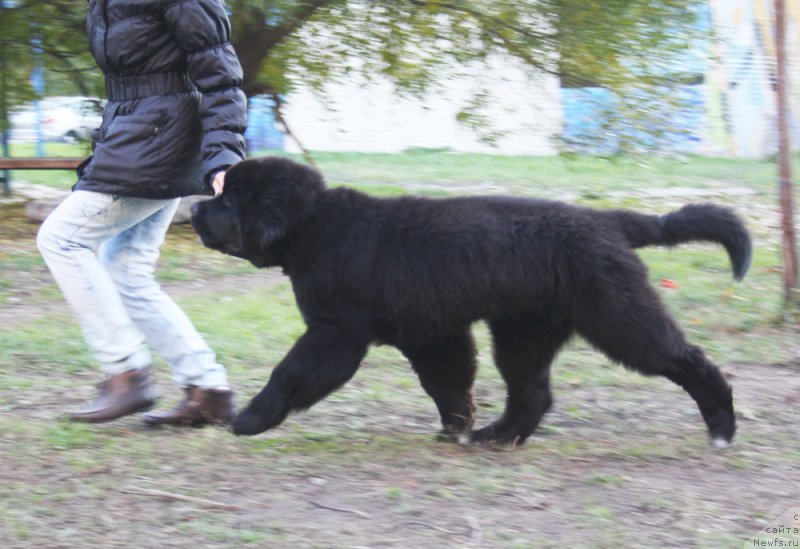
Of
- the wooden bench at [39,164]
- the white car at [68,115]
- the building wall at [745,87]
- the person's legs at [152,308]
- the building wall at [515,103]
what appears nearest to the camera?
the person's legs at [152,308]

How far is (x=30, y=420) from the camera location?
455cm

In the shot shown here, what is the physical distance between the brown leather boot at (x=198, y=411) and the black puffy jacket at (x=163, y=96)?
3.03 ft

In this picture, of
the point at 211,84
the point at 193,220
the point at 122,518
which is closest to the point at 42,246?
the point at 193,220

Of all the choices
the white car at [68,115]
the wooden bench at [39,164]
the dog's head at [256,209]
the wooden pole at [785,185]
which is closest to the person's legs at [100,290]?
the dog's head at [256,209]

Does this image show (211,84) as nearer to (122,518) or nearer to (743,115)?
(122,518)

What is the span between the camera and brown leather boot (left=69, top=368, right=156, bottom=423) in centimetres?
438

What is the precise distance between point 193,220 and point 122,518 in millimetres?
1399

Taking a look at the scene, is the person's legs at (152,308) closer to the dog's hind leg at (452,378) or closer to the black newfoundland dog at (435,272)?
the black newfoundland dog at (435,272)

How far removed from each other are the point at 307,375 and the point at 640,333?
1400mm

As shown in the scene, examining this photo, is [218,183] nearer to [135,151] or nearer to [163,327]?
[135,151]

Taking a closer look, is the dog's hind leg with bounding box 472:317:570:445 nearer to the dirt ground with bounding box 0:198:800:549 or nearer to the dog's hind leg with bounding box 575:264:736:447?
the dirt ground with bounding box 0:198:800:549

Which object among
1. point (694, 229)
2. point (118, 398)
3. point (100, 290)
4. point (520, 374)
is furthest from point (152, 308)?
point (694, 229)

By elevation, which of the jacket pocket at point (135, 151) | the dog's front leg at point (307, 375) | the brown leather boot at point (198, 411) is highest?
the jacket pocket at point (135, 151)

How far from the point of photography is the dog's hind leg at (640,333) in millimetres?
4070
